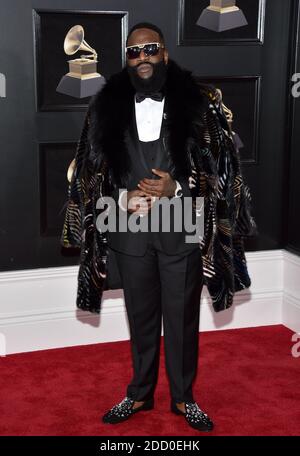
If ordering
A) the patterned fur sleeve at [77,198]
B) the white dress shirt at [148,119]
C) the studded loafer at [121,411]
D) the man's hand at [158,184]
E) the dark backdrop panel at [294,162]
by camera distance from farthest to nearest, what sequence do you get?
the dark backdrop panel at [294,162], the studded loafer at [121,411], the patterned fur sleeve at [77,198], the white dress shirt at [148,119], the man's hand at [158,184]

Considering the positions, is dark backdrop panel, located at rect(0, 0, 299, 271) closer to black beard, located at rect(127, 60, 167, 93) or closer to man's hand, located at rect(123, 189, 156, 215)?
black beard, located at rect(127, 60, 167, 93)

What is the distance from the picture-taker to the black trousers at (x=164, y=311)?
3021 millimetres

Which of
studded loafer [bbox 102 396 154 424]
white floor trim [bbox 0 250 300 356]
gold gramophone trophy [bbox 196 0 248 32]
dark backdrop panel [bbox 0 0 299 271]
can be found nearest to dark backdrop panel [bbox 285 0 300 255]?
dark backdrop panel [bbox 0 0 299 271]

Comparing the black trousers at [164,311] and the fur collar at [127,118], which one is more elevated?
the fur collar at [127,118]

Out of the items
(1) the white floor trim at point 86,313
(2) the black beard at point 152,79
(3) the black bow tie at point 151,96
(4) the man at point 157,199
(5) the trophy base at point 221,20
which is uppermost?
(5) the trophy base at point 221,20

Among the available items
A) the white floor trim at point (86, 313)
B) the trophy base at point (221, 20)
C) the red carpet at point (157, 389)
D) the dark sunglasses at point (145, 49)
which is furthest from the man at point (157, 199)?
the trophy base at point (221, 20)

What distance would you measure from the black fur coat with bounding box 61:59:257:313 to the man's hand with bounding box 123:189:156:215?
0.33ft

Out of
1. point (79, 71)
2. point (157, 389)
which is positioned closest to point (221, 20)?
point (79, 71)

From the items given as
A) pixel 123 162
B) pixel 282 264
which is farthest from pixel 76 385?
pixel 282 264

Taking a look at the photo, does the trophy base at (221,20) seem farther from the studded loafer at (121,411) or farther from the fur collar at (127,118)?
the studded loafer at (121,411)

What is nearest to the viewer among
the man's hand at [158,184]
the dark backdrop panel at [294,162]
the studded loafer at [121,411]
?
the man's hand at [158,184]

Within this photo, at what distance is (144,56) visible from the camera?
2867mm
